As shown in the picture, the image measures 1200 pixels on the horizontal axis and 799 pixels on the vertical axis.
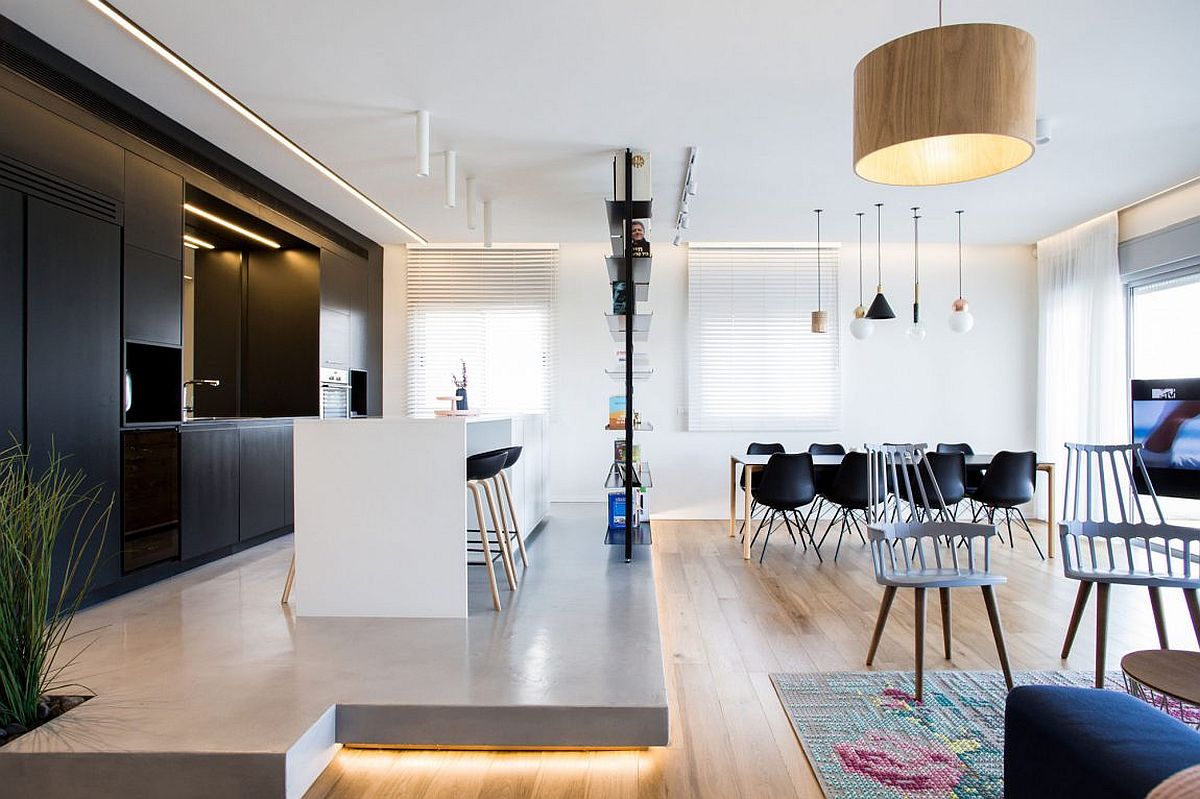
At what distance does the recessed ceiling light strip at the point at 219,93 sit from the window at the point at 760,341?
3.47 m

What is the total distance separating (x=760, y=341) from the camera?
7.38m

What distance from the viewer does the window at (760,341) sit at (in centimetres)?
738

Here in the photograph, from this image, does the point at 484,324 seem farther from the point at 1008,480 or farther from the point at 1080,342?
the point at 1080,342

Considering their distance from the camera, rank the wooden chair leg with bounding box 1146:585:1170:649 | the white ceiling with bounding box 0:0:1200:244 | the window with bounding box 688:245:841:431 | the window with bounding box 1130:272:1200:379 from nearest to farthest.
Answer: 1. the wooden chair leg with bounding box 1146:585:1170:649
2. the white ceiling with bounding box 0:0:1200:244
3. the window with bounding box 1130:272:1200:379
4. the window with bounding box 688:245:841:431

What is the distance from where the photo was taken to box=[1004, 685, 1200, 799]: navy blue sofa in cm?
114

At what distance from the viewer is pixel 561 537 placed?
17.5 feet

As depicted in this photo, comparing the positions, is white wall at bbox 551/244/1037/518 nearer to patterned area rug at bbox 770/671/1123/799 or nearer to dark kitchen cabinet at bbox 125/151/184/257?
dark kitchen cabinet at bbox 125/151/184/257

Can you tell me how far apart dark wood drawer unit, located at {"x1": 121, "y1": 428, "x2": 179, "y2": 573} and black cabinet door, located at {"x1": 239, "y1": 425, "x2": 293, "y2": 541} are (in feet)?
2.37

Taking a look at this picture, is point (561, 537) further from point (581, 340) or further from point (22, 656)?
point (22, 656)

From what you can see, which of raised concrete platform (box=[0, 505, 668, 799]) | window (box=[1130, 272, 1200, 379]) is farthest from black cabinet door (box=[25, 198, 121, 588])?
window (box=[1130, 272, 1200, 379])

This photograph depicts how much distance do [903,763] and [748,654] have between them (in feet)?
3.51

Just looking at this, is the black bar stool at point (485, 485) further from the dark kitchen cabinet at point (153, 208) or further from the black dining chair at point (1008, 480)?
the black dining chair at point (1008, 480)

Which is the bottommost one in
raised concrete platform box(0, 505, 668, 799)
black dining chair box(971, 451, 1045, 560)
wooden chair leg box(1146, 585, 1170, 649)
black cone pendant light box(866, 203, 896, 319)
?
raised concrete platform box(0, 505, 668, 799)

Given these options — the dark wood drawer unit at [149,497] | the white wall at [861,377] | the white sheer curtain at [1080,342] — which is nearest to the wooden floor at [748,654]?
the white sheer curtain at [1080,342]
